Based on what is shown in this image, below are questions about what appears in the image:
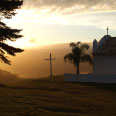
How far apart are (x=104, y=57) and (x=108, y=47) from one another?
1912mm

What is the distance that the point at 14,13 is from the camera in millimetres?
33938

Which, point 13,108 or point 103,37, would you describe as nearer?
point 13,108

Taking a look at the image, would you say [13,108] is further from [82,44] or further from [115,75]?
[82,44]

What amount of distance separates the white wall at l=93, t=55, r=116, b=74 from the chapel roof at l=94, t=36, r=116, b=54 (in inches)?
31.8

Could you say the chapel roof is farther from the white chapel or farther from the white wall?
the white wall

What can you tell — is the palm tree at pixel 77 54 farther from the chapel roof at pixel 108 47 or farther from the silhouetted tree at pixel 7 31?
the silhouetted tree at pixel 7 31

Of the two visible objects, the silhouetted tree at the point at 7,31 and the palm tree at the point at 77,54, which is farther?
the palm tree at the point at 77,54

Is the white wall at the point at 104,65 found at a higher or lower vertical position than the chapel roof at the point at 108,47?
lower

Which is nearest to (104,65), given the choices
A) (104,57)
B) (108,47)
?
(104,57)

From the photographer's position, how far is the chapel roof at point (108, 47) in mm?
40500

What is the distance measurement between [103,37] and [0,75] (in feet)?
263

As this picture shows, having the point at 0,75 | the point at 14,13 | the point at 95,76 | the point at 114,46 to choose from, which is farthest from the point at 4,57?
the point at 0,75

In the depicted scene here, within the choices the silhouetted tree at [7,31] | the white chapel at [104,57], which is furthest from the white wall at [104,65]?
the silhouetted tree at [7,31]

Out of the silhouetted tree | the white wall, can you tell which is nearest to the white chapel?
the white wall
